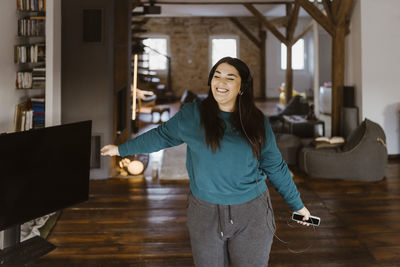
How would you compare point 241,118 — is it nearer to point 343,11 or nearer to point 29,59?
point 29,59

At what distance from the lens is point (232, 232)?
1.68m

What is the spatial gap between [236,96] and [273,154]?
1.05 feet

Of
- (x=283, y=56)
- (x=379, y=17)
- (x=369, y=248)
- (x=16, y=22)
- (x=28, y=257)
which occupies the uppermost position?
(x=283, y=56)

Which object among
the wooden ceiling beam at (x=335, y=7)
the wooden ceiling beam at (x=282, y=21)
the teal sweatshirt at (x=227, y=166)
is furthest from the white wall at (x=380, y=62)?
the teal sweatshirt at (x=227, y=166)

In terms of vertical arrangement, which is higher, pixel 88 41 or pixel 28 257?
pixel 88 41

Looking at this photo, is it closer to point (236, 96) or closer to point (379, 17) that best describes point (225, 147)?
point (236, 96)

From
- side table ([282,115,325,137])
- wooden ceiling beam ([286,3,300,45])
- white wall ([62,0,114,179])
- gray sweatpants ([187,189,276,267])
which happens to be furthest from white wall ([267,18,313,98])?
gray sweatpants ([187,189,276,267])

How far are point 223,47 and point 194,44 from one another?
4.18 feet

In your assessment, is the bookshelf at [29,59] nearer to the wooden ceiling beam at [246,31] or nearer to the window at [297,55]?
the wooden ceiling beam at [246,31]

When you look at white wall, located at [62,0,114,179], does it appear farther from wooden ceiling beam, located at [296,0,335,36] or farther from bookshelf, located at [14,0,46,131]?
wooden ceiling beam, located at [296,0,335,36]

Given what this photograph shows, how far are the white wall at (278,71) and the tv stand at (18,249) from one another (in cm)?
1473

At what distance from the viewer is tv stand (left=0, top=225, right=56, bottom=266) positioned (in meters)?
2.23

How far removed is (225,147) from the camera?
1660mm

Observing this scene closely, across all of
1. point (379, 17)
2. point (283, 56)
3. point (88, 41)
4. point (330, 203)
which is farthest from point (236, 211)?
point (283, 56)
